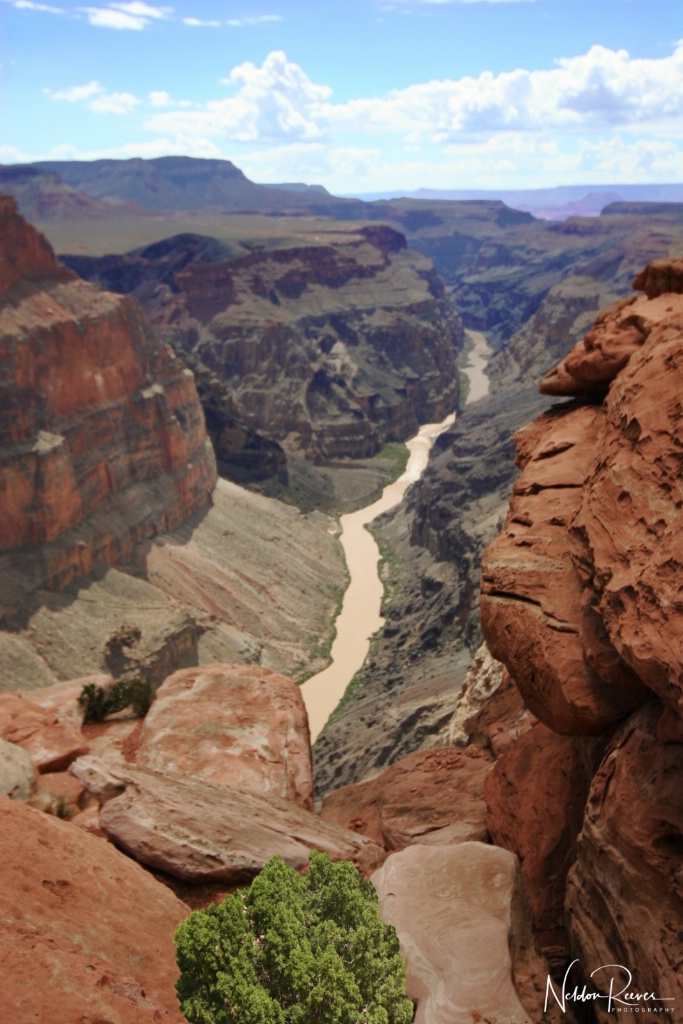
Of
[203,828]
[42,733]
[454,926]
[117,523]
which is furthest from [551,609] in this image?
[117,523]

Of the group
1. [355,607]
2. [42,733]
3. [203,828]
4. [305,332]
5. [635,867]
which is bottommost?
[355,607]

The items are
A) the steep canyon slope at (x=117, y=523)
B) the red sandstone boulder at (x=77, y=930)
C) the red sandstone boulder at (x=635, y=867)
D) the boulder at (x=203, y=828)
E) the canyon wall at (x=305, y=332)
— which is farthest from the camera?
the canyon wall at (x=305, y=332)

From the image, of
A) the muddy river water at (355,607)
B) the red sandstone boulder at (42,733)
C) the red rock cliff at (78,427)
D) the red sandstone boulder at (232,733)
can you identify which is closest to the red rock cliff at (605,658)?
the red sandstone boulder at (232,733)

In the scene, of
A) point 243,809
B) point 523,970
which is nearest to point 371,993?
point 523,970

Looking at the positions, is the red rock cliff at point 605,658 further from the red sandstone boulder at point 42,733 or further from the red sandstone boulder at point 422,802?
the red sandstone boulder at point 42,733

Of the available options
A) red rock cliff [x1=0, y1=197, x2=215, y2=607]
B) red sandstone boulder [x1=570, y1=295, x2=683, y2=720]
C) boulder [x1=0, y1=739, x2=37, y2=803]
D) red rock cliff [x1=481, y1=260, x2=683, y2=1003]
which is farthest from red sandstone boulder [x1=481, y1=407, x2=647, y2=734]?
red rock cliff [x1=0, y1=197, x2=215, y2=607]

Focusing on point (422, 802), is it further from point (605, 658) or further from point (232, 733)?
point (605, 658)

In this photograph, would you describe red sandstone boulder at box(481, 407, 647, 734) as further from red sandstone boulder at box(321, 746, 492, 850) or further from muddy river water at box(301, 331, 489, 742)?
muddy river water at box(301, 331, 489, 742)
